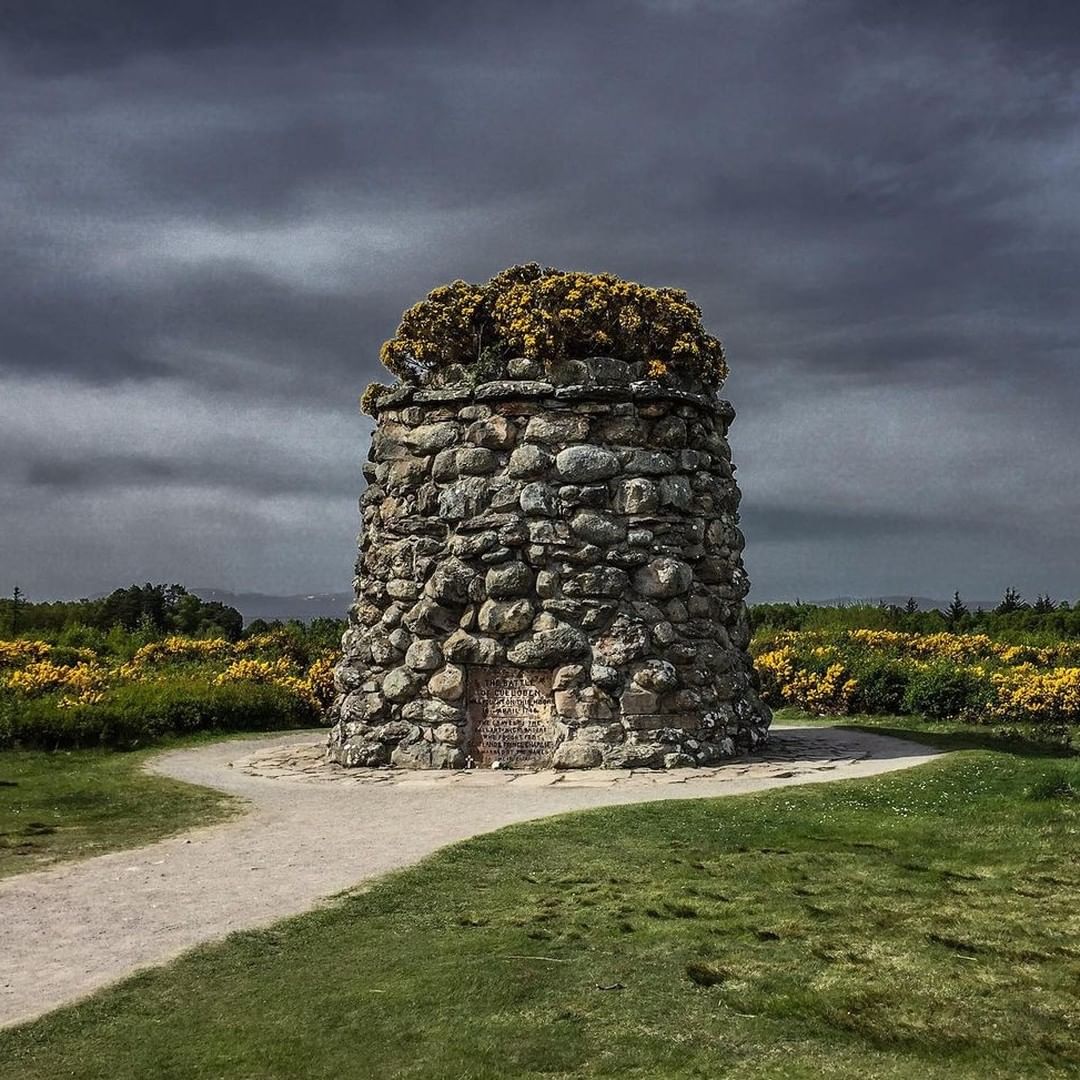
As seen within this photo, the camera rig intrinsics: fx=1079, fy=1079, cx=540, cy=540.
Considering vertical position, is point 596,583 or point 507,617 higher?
A: point 596,583

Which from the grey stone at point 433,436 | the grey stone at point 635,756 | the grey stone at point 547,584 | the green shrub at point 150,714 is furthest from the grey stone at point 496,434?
the green shrub at point 150,714

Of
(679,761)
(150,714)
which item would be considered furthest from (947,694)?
(150,714)

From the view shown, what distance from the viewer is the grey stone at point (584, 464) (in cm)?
1301

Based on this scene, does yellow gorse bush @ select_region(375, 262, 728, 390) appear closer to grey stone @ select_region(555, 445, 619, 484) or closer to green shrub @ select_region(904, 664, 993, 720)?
grey stone @ select_region(555, 445, 619, 484)

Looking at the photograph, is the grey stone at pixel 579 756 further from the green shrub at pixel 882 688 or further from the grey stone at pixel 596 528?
the green shrub at pixel 882 688

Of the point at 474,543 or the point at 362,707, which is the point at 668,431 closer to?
the point at 474,543

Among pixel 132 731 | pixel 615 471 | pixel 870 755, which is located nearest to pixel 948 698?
pixel 870 755

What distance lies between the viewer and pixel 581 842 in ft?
27.8

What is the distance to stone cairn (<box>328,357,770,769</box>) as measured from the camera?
12703 mm

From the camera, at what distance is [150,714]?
16172mm

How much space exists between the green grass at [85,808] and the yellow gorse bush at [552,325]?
620 centimetres

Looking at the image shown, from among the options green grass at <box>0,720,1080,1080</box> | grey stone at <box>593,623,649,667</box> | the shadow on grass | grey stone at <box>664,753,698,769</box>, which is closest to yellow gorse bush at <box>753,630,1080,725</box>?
the shadow on grass

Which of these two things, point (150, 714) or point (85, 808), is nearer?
point (85, 808)

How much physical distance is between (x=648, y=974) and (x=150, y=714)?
41.3 feet
